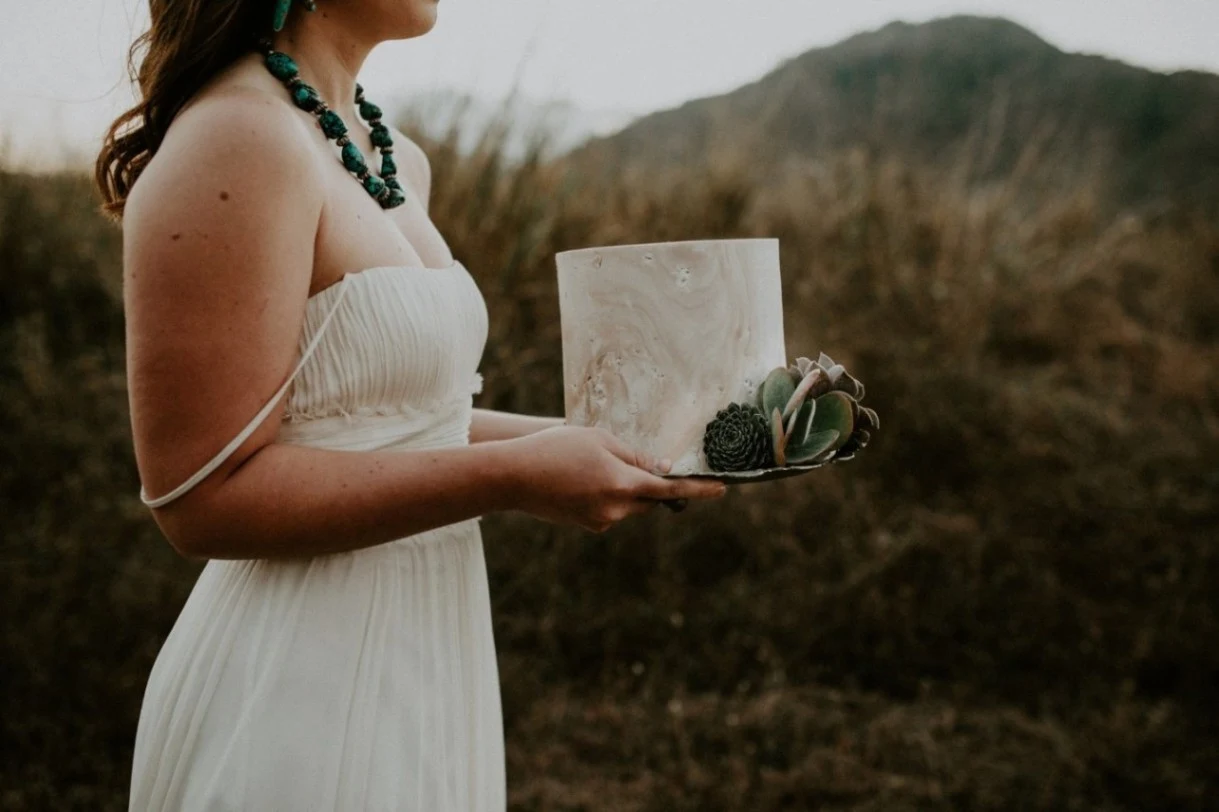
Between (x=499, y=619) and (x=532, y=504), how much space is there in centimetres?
280

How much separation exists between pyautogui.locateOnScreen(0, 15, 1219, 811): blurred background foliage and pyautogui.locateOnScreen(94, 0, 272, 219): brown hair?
2.49m

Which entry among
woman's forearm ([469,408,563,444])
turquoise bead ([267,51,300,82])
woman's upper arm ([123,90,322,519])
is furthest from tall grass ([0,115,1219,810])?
turquoise bead ([267,51,300,82])

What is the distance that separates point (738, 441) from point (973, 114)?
10482 millimetres

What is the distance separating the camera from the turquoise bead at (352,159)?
1.40m

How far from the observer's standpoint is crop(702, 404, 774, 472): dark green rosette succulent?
1.40 m

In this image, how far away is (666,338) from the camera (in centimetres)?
144

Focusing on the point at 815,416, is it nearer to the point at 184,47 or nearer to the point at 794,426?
the point at 794,426

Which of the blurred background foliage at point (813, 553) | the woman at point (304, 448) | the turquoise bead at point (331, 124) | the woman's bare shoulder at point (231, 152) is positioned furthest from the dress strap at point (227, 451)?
the blurred background foliage at point (813, 553)

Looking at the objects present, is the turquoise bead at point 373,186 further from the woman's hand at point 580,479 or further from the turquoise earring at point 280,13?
the woman's hand at point 580,479

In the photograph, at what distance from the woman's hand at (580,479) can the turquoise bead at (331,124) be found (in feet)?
1.61

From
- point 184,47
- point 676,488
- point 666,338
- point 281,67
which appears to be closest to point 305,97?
point 281,67

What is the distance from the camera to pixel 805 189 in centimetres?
660

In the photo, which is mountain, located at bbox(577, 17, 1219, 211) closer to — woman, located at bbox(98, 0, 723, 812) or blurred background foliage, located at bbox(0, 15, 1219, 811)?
blurred background foliage, located at bbox(0, 15, 1219, 811)

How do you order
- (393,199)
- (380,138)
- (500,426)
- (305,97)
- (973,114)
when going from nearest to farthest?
1. (305,97)
2. (393,199)
3. (380,138)
4. (500,426)
5. (973,114)
